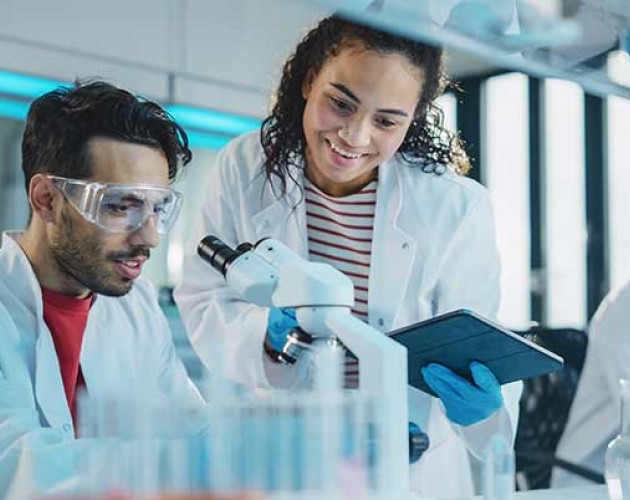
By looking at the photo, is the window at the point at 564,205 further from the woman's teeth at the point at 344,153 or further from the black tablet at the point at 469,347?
the black tablet at the point at 469,347

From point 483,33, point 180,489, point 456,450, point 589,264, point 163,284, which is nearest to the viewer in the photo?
point 180,489

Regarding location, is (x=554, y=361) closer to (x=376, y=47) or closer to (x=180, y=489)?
(x=376, y=47)

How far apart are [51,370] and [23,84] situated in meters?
2.19

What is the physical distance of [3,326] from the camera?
1.85 m

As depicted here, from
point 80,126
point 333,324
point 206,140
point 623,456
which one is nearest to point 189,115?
point 206,140

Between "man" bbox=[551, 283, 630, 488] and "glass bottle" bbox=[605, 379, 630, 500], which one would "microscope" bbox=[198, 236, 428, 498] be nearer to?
"glass bottle" bbox=[605, 379, 630, 500]

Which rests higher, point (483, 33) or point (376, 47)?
point (376, 47)

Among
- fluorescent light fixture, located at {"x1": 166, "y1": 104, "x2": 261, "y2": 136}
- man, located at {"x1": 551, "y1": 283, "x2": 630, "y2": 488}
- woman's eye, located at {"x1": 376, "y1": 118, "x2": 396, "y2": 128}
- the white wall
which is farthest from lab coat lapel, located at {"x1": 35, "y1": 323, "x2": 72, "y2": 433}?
fluorescent light fixture, located at {"x1": 166, "y1": 104, "x2": 261, "y2": 136}

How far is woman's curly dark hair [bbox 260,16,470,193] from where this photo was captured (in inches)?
82.3

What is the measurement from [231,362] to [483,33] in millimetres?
901

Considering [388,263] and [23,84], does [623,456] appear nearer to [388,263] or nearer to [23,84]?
[388,263]

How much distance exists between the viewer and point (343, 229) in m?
2.23

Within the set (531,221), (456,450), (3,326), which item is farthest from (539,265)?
(3,326)

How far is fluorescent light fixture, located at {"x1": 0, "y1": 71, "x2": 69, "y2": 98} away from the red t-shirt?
188cm
